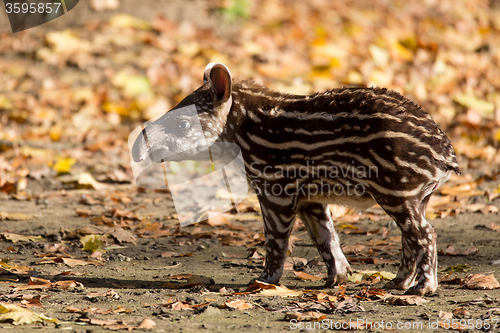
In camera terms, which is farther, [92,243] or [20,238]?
[20,238]

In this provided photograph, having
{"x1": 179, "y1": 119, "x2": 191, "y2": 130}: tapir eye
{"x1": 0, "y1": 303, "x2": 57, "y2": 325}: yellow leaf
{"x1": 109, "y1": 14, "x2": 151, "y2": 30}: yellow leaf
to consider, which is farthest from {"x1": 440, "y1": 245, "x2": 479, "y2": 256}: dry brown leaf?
{"x1": 109, "y1": 14, "x2": 151, "y2": 30}: yellow leaf

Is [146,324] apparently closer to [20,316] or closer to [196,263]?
[20,316]

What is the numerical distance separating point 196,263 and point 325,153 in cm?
173

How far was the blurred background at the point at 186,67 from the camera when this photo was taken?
9.40 meters

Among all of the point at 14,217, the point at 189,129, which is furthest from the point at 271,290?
the point at 14,217

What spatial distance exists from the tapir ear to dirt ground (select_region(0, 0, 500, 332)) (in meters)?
1.53

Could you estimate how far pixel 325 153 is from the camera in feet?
14.9

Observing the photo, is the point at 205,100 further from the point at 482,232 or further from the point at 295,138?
the point at 482,232

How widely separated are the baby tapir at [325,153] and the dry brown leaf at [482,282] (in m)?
0.36

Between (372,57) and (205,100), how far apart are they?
8.00m

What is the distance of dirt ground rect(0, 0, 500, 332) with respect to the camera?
3773 millimetres

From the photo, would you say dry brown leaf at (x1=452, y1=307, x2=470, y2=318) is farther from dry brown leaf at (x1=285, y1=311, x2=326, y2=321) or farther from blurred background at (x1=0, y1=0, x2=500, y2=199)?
blurred background at (x1=0, y1=0, x2=500, y2=199)

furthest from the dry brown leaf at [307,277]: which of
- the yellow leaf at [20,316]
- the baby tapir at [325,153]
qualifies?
the yellow leaf at [20,316]

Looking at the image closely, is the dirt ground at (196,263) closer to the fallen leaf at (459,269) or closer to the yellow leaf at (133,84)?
the fallen leaf at (459,269)
